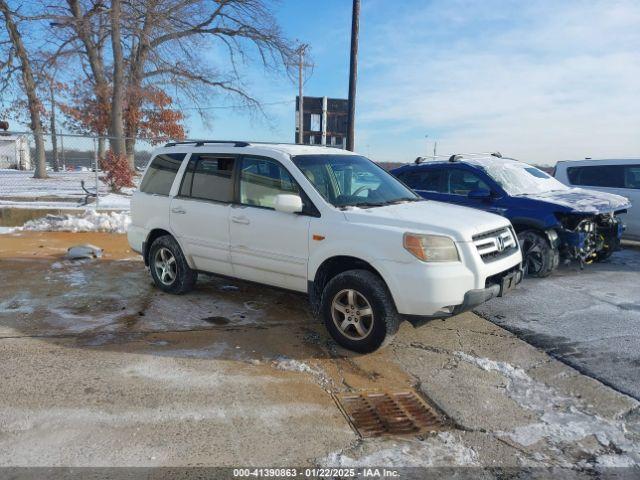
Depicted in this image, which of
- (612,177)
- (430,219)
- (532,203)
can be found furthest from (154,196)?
(612,177)

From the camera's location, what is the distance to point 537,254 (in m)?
6.96

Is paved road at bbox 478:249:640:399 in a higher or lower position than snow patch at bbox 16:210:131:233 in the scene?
lower

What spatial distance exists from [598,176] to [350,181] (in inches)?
270

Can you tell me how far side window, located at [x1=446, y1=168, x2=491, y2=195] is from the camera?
7.54 m

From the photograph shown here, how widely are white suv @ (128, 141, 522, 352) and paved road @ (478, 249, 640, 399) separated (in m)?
0.79

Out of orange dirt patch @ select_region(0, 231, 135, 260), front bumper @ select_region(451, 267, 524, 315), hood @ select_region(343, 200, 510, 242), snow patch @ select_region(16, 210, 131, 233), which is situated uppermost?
hood @ select_region(343, 200, 510, 242)

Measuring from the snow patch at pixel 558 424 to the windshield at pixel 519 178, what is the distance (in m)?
4.10

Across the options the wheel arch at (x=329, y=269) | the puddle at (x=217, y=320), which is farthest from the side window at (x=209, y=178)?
the wheel arch at (x=329, y=269)

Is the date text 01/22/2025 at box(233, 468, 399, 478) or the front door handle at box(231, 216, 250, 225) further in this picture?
the front door handle at box(231, 216, 250, 225)

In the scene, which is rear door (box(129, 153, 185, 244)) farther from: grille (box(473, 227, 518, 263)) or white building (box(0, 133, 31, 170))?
white building (box(0, 133, 31, 170))

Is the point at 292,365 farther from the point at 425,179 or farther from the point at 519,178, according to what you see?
the point at 519,178

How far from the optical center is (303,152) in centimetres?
512

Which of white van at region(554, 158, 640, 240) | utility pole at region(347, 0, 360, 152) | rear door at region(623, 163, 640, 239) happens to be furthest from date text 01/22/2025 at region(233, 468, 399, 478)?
utility pole at region(347, 0, 360, 152)

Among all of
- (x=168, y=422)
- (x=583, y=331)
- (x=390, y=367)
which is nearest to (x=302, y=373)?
(x=390, y=367)
